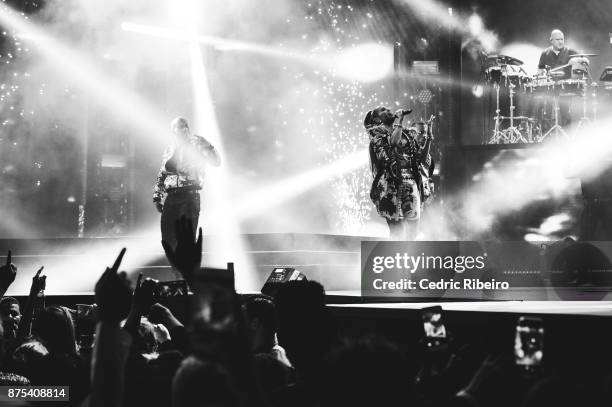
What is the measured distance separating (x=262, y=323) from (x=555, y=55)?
10650 mm

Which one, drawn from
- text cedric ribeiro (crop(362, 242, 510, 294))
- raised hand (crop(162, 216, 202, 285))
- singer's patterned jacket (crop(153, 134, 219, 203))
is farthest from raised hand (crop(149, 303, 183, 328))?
singer's patterned jacket (crop(153, 134, 219, 203))

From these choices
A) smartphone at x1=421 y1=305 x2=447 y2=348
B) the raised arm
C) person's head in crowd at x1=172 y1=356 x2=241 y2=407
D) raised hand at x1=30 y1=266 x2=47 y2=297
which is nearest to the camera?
person's head in crowd at x1=172 y1=356 x2=241 y2=407

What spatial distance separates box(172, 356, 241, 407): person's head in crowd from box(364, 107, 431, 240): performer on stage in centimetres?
483

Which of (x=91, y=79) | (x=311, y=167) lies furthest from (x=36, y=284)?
(x=311, y=167)

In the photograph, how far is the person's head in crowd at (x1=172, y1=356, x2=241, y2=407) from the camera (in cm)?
132

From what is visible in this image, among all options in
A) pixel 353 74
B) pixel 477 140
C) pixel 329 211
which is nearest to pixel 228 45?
pixel 353 74

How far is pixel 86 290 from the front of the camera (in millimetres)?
9016

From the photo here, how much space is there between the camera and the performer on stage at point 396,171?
6047 mm

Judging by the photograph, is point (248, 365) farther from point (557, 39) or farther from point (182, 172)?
point (557, 39)

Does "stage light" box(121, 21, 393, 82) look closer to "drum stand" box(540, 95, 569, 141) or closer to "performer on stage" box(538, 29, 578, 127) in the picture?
"performer on stage" box(538, 29, 578, 127)

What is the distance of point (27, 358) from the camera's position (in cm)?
300

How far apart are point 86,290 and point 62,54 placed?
4362 mm

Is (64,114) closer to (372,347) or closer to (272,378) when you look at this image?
(272,378)

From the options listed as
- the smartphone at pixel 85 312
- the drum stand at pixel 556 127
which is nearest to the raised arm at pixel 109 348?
the smartphone at pixel 85 312
